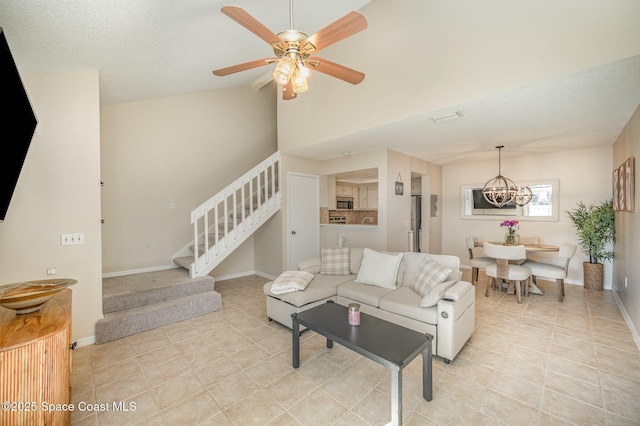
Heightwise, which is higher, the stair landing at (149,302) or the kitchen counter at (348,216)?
the kitchen counter at (348,216)

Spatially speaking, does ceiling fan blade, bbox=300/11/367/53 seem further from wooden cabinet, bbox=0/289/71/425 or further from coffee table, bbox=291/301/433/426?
wooden cabinet, bbox=0/289/71/425

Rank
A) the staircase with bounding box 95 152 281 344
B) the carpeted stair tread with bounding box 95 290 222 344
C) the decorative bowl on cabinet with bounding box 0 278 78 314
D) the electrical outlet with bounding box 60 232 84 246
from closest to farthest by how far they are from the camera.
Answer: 1. the decorative bowl on cabinet with bounding box 0 278 78 314
2. the electrical outlet with bounding box 60 232 84 246
3. the carpeted stair tread with bounding box 95 290 222 344
4. the staircase with bounding box 95 152 281 344

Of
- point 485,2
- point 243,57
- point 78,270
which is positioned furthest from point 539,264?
point 78,270

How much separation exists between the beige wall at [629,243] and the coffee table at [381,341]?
260cm

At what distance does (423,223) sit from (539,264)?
88.1 inches

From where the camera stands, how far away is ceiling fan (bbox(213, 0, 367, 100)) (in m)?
1.63

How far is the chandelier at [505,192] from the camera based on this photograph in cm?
493

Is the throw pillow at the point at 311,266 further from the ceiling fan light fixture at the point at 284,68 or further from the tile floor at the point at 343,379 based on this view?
the ceiling fan light fixture at the point at 284,68

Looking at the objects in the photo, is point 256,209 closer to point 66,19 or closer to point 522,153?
point 66,19

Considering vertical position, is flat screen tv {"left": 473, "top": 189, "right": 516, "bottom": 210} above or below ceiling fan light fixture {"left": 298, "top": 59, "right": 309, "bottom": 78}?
below

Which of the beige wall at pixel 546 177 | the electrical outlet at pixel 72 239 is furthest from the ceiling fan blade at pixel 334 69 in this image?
the beige wall at pixel 546 177

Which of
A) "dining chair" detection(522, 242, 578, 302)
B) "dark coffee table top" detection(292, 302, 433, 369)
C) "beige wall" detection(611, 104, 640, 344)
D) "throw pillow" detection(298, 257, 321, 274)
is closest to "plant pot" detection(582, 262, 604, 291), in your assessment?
"beige wall" detection(611, 104, 640, 344)

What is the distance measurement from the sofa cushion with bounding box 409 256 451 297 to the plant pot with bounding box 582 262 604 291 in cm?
358

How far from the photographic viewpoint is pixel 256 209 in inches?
195
